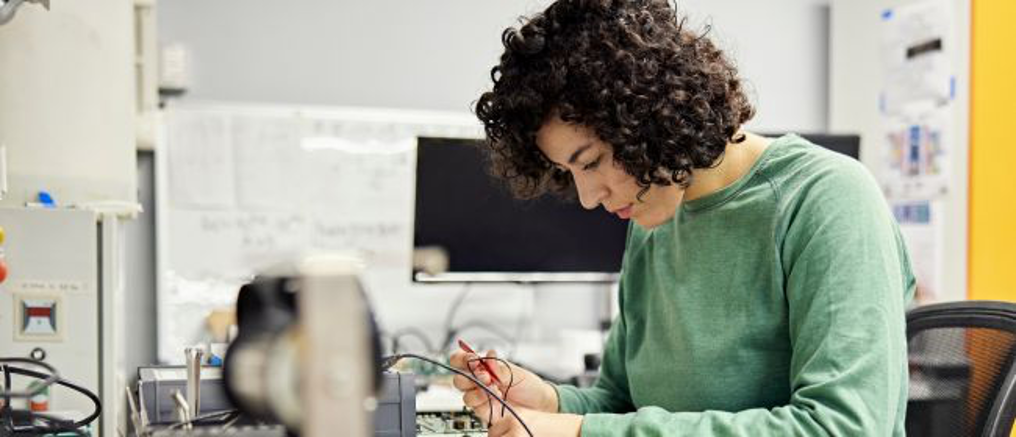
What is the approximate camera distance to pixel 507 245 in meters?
2.54

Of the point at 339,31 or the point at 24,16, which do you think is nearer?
the point at 24,16

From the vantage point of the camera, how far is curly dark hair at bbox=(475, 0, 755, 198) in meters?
1.22


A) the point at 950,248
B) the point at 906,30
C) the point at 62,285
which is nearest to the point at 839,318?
the point at 62,285

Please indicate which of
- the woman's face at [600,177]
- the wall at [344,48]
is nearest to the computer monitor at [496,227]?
the wall at [344,48]

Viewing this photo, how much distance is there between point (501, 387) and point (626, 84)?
0.44 meters

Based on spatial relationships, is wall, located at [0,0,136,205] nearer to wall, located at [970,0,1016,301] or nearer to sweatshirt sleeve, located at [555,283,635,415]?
sweatshirt sleeve, located at [555,283,635,415]

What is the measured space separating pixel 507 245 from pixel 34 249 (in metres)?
1.13

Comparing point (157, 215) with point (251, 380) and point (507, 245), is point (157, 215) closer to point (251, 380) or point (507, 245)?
point (507, 245)

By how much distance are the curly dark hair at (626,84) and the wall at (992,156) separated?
1801 millimetres

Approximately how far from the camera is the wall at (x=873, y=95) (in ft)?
9.57

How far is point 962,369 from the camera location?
1.56 m

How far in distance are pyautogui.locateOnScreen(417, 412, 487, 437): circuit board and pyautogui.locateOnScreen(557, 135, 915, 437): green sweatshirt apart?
14 centimetres

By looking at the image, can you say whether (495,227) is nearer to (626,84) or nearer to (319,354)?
(626,84)

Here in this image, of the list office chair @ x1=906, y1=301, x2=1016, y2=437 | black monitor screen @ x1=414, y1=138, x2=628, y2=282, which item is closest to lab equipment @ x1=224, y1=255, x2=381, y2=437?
office chair @ x1=906, y1=301, x2=1016, y2=437
